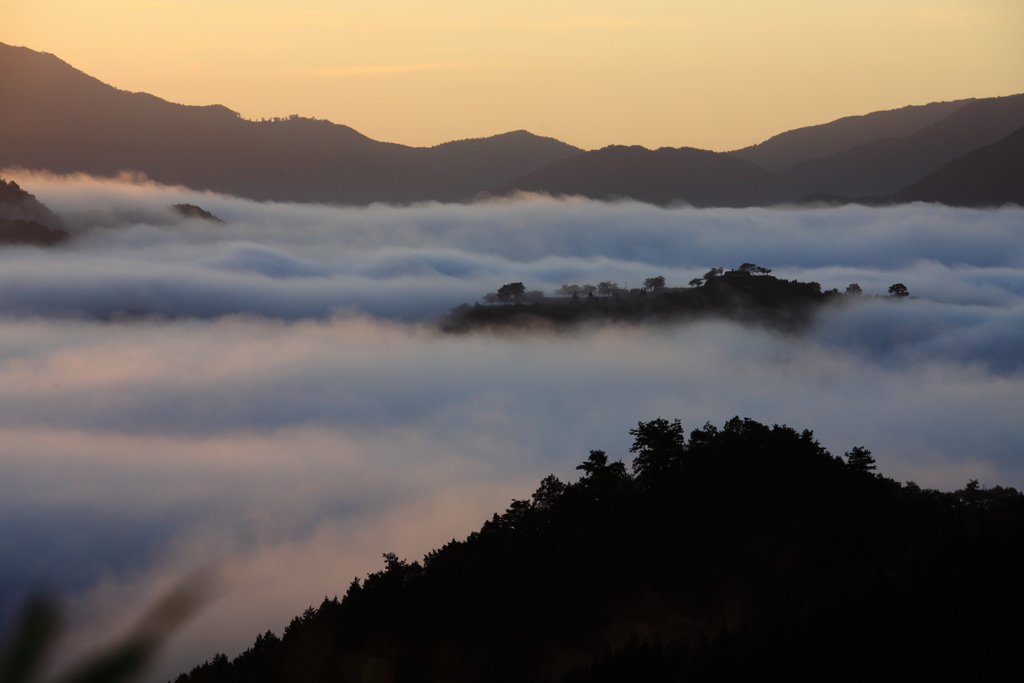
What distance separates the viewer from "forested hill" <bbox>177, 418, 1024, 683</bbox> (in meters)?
23.5

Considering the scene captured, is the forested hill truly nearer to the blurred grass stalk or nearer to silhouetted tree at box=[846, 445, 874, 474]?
silhouetted tree at box=[846, 445, 874, 474]

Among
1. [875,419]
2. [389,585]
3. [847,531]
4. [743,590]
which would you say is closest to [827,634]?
[743,590]

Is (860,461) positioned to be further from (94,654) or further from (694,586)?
(94,654)

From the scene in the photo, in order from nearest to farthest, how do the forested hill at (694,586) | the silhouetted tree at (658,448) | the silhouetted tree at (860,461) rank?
the forested hill at (694,586) → the silhouetted tree at (860,461) → the silhouetted tree at (658,448)

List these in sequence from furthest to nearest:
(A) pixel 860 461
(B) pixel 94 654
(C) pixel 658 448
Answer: (C) pixel 658 448, (A) pixel 860 461, (B) pixel 94 654

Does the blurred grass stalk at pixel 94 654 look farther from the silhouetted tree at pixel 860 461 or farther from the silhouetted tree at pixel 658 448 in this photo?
the silhouetted tree at pixel 860 461

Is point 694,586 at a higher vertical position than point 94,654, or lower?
lower

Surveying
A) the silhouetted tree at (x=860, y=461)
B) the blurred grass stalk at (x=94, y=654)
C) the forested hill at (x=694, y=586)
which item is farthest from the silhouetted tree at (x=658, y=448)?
the blurred grass stalk at (x=94, y=654)

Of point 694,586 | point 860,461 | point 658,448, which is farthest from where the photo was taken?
point 658,448

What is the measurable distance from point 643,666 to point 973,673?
10201 millimetres

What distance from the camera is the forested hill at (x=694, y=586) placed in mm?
23484

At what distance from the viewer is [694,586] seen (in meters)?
37.1

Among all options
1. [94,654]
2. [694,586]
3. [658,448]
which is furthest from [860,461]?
[94,654]

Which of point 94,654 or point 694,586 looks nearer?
point 94,654
